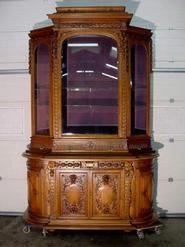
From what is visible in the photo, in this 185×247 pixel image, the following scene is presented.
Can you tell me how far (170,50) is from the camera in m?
3.58

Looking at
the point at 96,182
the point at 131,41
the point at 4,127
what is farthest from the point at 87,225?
the point at 131,41

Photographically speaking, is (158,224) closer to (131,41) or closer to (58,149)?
(58,149)

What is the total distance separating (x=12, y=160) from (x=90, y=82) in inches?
54.0

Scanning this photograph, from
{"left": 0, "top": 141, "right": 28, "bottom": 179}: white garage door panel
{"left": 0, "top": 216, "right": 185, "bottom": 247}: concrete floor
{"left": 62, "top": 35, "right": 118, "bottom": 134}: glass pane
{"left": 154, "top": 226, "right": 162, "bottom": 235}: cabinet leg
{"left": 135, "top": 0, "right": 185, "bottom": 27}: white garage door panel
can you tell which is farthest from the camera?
{"left": 0, "top": 141, "right": 28, "bottom": 179}: white garage door panel

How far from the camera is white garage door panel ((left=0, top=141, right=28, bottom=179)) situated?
3.67 m

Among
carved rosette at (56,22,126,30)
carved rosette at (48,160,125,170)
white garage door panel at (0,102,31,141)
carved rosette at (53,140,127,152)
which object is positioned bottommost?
carved rosette at (48,160,125,170)

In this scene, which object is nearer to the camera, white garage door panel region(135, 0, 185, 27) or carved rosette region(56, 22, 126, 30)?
carved rosette region(56, 22, 126, 30)

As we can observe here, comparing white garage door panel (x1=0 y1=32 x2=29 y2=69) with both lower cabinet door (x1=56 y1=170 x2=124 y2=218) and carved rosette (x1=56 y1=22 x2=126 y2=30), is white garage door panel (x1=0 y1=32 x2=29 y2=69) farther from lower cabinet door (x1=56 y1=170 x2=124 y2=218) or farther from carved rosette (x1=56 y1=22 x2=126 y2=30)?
lower cabinet door (x1=56 y1=170 x2=124 y2=218)

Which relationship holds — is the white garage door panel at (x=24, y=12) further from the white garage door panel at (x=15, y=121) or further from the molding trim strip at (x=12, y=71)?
the white garage door panel at (x=15, y=121)

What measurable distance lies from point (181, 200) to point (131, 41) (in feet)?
6.42

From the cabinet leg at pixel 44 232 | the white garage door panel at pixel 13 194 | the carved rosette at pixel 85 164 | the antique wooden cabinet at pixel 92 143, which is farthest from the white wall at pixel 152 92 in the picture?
the carved rosette at pixel 85 164

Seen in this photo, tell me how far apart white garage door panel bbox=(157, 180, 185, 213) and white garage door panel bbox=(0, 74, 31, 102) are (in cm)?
192

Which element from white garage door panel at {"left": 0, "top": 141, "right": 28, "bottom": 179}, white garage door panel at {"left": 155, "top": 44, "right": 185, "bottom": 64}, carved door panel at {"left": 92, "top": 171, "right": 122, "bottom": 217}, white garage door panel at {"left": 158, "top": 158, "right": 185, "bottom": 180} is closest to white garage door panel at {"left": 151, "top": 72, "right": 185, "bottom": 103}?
white garage door panel at {"left": 155, "top": 44, "right": 185, "bottom": 64}

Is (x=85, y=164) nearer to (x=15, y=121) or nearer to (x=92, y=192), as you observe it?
(x=92, y=192)
